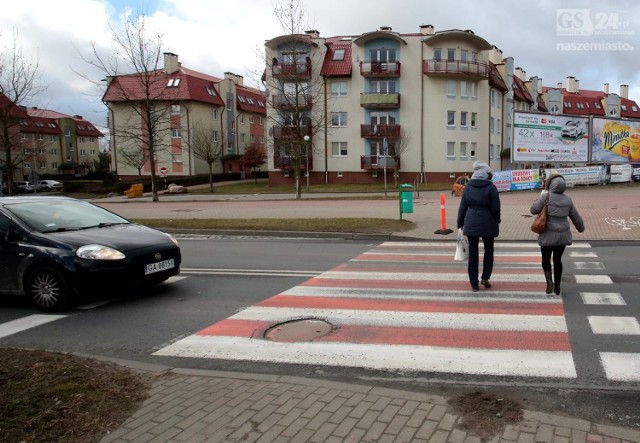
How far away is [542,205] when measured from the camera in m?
6.73

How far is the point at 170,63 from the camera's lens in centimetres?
5775

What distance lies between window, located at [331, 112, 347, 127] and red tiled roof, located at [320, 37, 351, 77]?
360cm

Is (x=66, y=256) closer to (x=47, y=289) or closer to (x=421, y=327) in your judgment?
(x=47, y=289)

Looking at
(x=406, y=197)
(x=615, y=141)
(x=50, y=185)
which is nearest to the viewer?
(x=406, y=197)

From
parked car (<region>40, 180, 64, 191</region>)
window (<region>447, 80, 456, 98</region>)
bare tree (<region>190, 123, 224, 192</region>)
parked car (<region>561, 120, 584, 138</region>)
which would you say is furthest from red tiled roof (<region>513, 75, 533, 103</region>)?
parked car (<region>40, 180, 64, 191</region>)

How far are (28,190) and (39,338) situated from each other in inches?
2437

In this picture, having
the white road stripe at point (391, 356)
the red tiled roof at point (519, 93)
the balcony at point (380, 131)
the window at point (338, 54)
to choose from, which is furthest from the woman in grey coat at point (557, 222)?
the red tiled roof at point (519, 93)

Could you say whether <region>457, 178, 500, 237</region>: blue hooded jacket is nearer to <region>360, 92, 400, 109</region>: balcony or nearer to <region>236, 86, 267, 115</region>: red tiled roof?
<region>360, 92, 400, 109</region>: balcony

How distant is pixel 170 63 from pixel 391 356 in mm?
58934

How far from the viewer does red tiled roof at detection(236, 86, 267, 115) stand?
2689 inches

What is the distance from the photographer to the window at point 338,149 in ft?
163

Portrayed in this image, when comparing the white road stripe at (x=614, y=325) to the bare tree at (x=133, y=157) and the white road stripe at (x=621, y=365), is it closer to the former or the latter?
the white road stripe at (x=621, y=365)

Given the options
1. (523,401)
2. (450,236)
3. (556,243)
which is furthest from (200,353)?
(450,236)

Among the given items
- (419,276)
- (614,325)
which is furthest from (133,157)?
(614,325)
